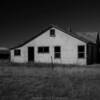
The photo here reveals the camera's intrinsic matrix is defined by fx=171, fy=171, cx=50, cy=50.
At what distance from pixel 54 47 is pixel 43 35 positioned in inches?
98.9

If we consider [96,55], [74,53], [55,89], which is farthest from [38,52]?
[55,89]

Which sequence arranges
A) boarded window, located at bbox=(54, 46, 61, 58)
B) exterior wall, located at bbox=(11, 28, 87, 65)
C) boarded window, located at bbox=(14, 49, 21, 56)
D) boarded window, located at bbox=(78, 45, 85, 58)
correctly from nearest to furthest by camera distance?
boarded window, located at bbox=(78, 45, 85, 58) < exterior wall, located at bbox=(11, 28, 87, 65) < boarded window, located at bbox=(54, 46, 61, 58) < boarded window, located at bbox=(14, 49, 21, 56)

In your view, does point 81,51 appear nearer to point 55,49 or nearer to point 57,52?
point 57,52

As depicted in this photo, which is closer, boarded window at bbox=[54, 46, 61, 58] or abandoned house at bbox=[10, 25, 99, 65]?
abandoned house at bbox=[10, 25, 99, 65]

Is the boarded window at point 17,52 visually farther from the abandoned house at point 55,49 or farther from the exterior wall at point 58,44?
the exterior wall at point 58,44

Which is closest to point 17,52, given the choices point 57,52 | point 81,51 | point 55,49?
point 55,49

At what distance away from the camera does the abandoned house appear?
22688mm

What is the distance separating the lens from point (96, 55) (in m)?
27.4

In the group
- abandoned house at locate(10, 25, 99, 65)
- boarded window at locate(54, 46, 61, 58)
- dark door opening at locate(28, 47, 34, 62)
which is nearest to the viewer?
abandoned house at locate(10, 25, 99, 65)

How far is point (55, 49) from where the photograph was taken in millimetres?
24141

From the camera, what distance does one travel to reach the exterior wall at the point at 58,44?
2284cm

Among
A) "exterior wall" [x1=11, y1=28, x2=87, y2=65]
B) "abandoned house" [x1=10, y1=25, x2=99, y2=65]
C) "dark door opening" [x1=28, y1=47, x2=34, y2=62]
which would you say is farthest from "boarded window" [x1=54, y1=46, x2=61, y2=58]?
"dark door opening" [x1=28, y1=47, x2=34, y2=62]

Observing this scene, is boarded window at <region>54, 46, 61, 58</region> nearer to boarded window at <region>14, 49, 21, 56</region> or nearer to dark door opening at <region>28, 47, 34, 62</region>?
dark door opening at <region>28, 47, 34, 62</region>

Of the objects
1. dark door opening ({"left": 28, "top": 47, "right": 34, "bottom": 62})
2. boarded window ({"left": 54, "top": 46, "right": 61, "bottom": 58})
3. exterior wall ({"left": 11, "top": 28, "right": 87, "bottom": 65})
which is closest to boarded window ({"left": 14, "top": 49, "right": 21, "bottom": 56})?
exterior wall ({"left": 11, "top": 28, "right": 87, "bottom": 65})
